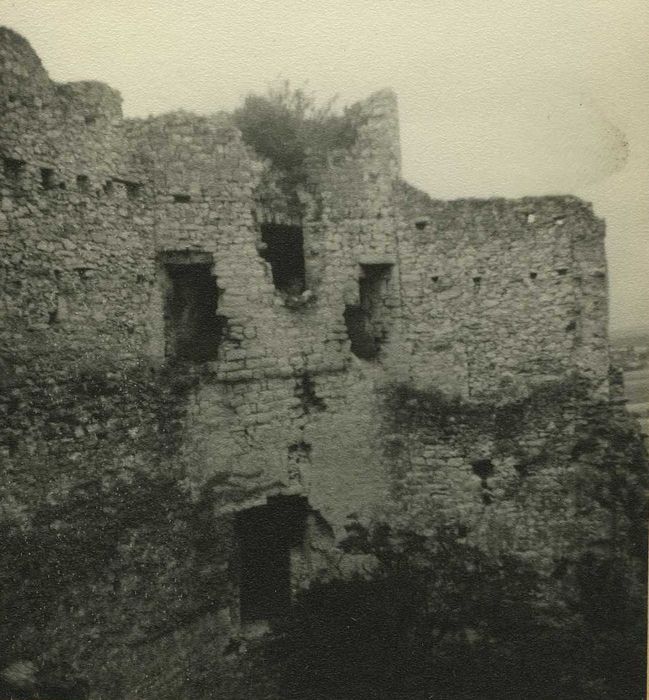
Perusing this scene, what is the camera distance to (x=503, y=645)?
8453mm

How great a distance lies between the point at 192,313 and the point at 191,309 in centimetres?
5

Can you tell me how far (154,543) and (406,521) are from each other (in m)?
3.51

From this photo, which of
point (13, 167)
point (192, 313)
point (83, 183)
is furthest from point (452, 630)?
point (13, 167)

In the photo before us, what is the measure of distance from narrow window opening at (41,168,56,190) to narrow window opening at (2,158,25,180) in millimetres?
256

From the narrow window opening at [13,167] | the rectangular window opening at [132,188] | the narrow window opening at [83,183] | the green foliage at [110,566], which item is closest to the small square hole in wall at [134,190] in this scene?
the rectangular window opening at [132,188]

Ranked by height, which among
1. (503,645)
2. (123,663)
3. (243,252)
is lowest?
(503,645)

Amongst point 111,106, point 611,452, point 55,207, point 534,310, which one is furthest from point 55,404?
point 611,452

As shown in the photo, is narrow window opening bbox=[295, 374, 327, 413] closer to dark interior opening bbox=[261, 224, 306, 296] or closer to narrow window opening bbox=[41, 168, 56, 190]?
dark interior opening bbox=[261, 224, 306, 296]

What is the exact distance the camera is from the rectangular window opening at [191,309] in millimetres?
7734

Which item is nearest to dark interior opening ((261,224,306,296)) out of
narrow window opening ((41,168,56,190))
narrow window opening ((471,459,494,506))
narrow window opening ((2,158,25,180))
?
narrow window opening ((41,168,56,190))

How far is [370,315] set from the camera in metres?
9.19

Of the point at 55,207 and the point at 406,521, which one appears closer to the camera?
the point at 55,207

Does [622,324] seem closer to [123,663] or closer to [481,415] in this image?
[481,415]

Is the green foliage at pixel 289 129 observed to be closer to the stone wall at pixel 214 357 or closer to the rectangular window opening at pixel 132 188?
the stone wall at pixel 214 357
